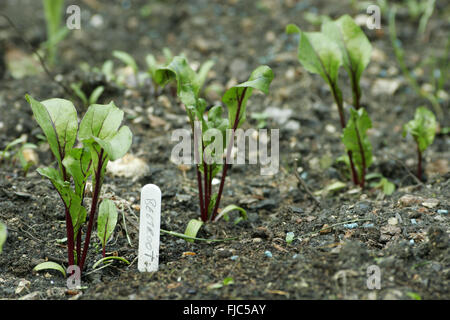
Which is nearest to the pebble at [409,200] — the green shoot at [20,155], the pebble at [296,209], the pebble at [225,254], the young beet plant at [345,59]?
the young beet plant at [345,59]

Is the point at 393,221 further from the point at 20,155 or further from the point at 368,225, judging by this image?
the point at 20,155

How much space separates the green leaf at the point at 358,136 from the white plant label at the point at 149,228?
1007 millimetres

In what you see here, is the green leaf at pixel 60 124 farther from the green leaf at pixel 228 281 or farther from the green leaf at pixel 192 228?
the green leaf at pixel 228 281

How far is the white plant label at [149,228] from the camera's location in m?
1.83

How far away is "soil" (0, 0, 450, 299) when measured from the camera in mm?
1720

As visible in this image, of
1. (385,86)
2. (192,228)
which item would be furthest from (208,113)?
(385,86)

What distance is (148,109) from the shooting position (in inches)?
123

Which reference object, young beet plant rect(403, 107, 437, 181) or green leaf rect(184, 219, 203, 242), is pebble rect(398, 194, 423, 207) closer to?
young beet plant rect(403, 107, 437, 181)

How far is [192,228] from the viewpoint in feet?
6.93

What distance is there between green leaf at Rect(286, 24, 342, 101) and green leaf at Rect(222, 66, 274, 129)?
44 centimetres
